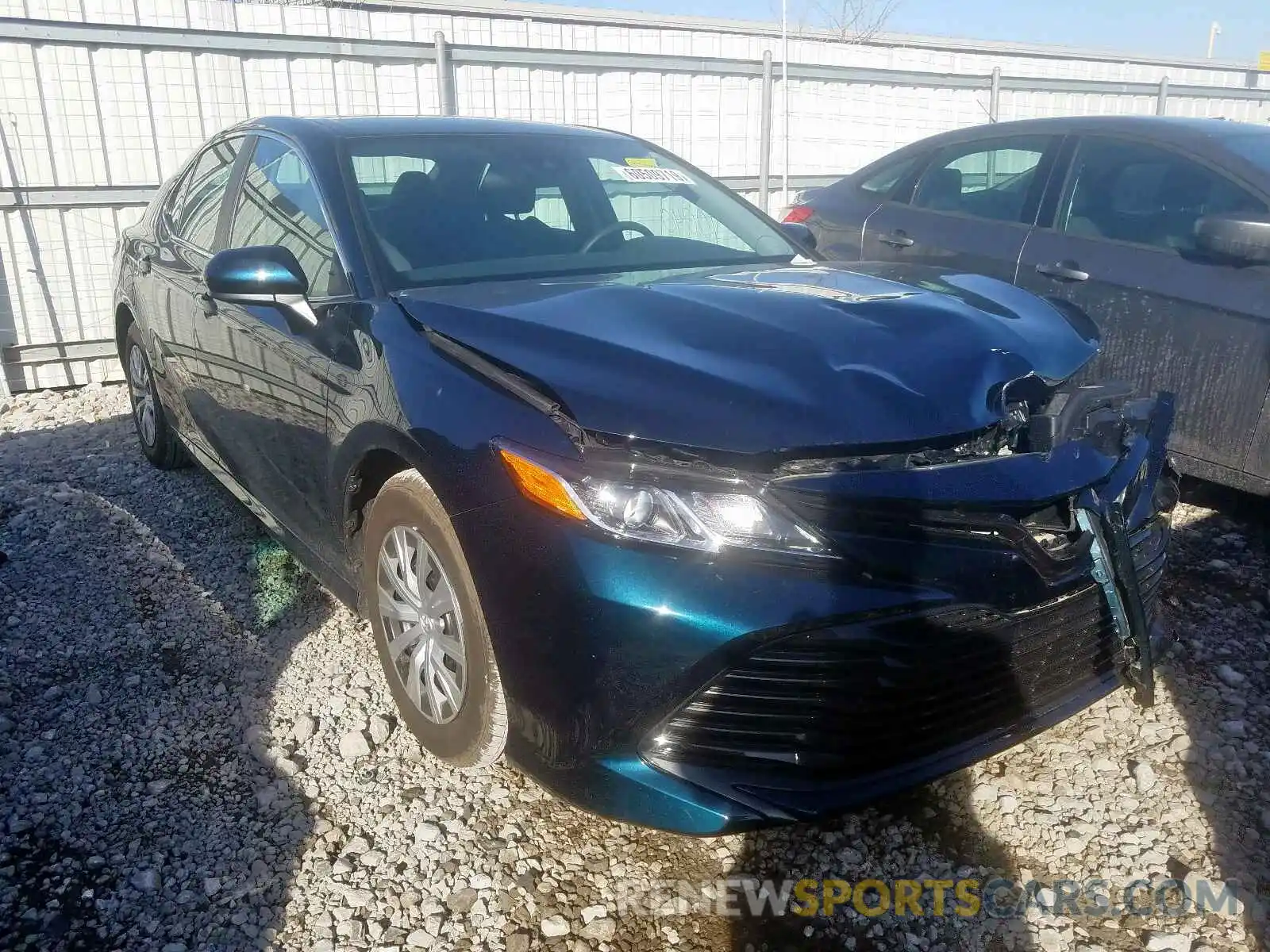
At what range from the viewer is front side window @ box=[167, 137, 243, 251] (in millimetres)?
3740

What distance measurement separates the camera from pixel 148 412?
4742 millimetres

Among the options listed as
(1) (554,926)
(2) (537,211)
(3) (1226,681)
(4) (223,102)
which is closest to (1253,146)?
(3) (1226,681)

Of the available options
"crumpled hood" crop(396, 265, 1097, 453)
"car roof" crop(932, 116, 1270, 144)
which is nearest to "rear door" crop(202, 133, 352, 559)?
"crumpled hood" crop(396, 265, 1097, 453)

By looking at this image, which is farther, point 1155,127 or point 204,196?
point 1155,127

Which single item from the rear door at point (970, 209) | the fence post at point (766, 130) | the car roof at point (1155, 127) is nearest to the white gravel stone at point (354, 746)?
the rear door at point (970, 209)

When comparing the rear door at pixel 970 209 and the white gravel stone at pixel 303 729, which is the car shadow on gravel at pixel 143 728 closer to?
the white gravel stone at pixel 303 729

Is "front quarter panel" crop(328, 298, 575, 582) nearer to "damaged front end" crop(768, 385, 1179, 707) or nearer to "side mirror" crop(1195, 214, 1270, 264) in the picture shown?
"damaged front end" crop(768, 385, 1179, 707)

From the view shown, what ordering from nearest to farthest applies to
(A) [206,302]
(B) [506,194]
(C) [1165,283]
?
(B) [506,194], (A) [206,302], (C) [1165,283]

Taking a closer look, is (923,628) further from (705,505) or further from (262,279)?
(262,279)

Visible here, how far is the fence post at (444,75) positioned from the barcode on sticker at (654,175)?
13.9 feet

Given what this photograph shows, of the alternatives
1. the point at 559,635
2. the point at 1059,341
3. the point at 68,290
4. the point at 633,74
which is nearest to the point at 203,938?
the point at 559,635

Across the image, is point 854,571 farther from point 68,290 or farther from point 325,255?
point 68,290

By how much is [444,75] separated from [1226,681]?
644 centimetres

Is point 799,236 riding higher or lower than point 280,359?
higher
